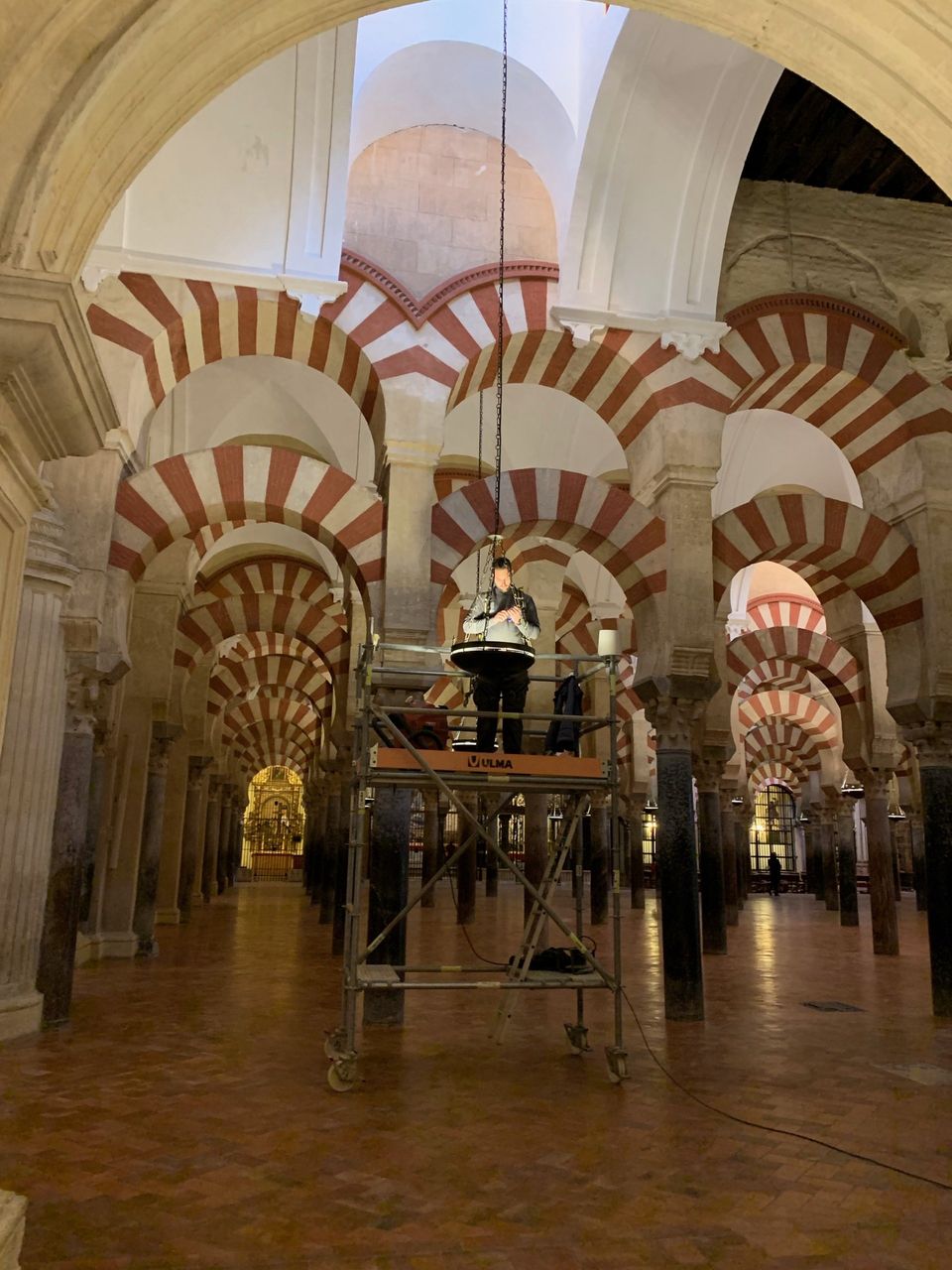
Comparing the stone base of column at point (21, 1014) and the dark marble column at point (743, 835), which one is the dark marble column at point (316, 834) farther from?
the stone base of column at point (21, 1014)

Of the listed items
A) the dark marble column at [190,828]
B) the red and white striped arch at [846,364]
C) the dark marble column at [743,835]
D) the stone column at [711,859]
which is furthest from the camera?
the dark marble column at [743,835]

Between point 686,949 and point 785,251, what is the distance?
218 inches

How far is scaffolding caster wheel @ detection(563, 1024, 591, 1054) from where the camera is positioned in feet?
17.7

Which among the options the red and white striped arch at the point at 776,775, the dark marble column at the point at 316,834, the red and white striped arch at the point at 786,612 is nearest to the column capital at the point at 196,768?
the dark marble column at the point at 316,834

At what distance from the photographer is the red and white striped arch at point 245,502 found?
6.73 m

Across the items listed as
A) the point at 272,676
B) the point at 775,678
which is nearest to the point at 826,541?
the point at 775,678

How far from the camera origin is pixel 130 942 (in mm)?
9109

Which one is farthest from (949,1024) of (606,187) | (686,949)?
(606,187)

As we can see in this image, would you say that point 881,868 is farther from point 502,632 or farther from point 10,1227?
point 10,1227

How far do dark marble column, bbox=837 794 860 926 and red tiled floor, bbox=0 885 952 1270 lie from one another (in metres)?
6.89

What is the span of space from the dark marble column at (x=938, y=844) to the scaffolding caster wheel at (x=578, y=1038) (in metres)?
2.95

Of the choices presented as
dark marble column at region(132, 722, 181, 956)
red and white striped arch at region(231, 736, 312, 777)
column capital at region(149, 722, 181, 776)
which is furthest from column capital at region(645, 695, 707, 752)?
red and white striped arch at region(231, 736, 312, 777)

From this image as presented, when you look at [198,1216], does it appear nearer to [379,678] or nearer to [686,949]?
[379,678]

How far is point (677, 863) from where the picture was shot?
6.82 m
